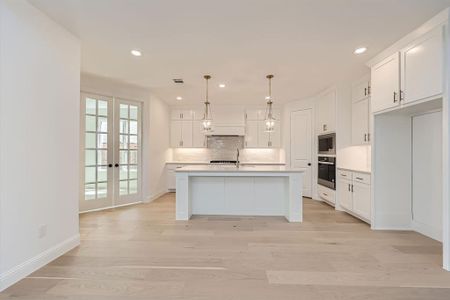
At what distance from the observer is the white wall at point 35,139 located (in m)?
2.05

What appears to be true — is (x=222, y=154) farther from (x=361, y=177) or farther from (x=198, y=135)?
(x=361, y=177)

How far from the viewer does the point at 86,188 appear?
4.58m

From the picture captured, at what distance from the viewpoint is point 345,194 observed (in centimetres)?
450

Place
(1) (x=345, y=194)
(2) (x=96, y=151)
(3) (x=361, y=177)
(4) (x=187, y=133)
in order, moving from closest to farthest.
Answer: (3) (x=361, y=177) → (1) (x=345, y=194) → (2) (x=96, y=151) → (4) (x=187, y=133)

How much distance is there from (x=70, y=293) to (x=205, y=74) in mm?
3412

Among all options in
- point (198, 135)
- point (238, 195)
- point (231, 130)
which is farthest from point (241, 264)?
point (198, 135)

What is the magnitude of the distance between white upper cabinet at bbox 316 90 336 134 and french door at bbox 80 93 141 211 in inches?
159

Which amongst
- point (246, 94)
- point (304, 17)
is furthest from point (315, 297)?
point (246, 94)

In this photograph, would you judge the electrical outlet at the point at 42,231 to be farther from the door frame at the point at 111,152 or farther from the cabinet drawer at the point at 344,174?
the cabinet drawer at the point at 344,174

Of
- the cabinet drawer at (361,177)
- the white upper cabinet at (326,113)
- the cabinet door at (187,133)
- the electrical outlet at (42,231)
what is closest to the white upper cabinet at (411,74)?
the cabinet drawer at (361,177)

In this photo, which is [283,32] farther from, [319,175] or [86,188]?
[86,188]

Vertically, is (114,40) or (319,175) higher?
(114,40)

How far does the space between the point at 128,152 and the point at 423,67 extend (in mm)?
4993

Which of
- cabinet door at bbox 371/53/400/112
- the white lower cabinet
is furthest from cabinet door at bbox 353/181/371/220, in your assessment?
cabinet door at bbox 371/53/400/112
